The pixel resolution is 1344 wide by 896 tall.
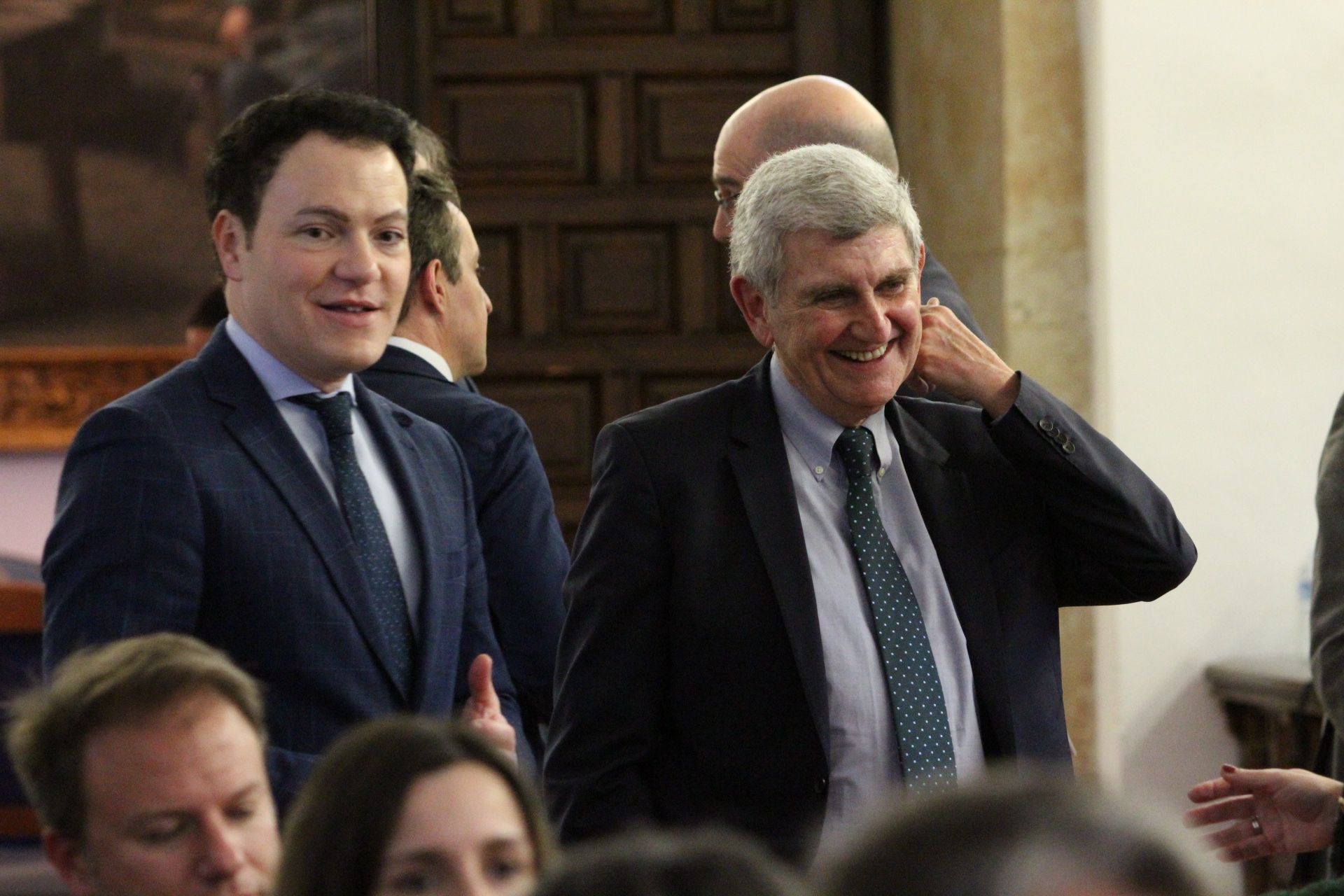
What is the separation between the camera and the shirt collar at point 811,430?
2.73 m

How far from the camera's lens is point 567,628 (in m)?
2.66

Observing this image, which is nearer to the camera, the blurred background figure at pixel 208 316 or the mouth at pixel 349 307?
the mouth at pixel 349 307

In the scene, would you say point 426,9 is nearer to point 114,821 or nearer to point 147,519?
point 147,519

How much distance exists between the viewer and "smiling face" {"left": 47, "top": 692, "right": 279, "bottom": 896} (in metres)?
1.88

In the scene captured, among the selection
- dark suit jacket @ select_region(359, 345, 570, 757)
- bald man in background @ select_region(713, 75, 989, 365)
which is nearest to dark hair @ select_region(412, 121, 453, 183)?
dark suit jacket @ select_region(359, 345, 570, 757)

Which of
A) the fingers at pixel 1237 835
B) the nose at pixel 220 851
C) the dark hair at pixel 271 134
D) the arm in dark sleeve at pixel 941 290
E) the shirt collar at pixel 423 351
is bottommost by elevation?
the fingers at pixel 1237 835

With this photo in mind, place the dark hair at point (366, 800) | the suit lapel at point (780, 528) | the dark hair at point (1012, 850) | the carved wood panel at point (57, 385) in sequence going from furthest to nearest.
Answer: the carved wood panel at point (57, 385), the suit lapel at point (780, 528), the dark hair at point (366, 800), the dark hair at point (1012, 850)

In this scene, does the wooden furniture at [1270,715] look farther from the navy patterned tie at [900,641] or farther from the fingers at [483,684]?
the fingers at [483,684]

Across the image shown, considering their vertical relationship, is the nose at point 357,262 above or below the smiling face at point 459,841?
above

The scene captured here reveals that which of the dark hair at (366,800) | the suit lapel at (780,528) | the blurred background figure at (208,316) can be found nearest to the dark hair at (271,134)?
the suit lapel at (780,528)

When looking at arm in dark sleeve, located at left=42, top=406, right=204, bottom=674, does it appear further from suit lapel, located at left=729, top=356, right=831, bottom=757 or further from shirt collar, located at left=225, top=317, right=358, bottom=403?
suit lapel, located at left=729, top=356, right=831, bottom=757

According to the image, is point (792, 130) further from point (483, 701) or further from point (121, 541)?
point (121, 541)

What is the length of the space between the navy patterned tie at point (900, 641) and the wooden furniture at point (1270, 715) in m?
2.89

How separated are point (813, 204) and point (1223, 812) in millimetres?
1004
